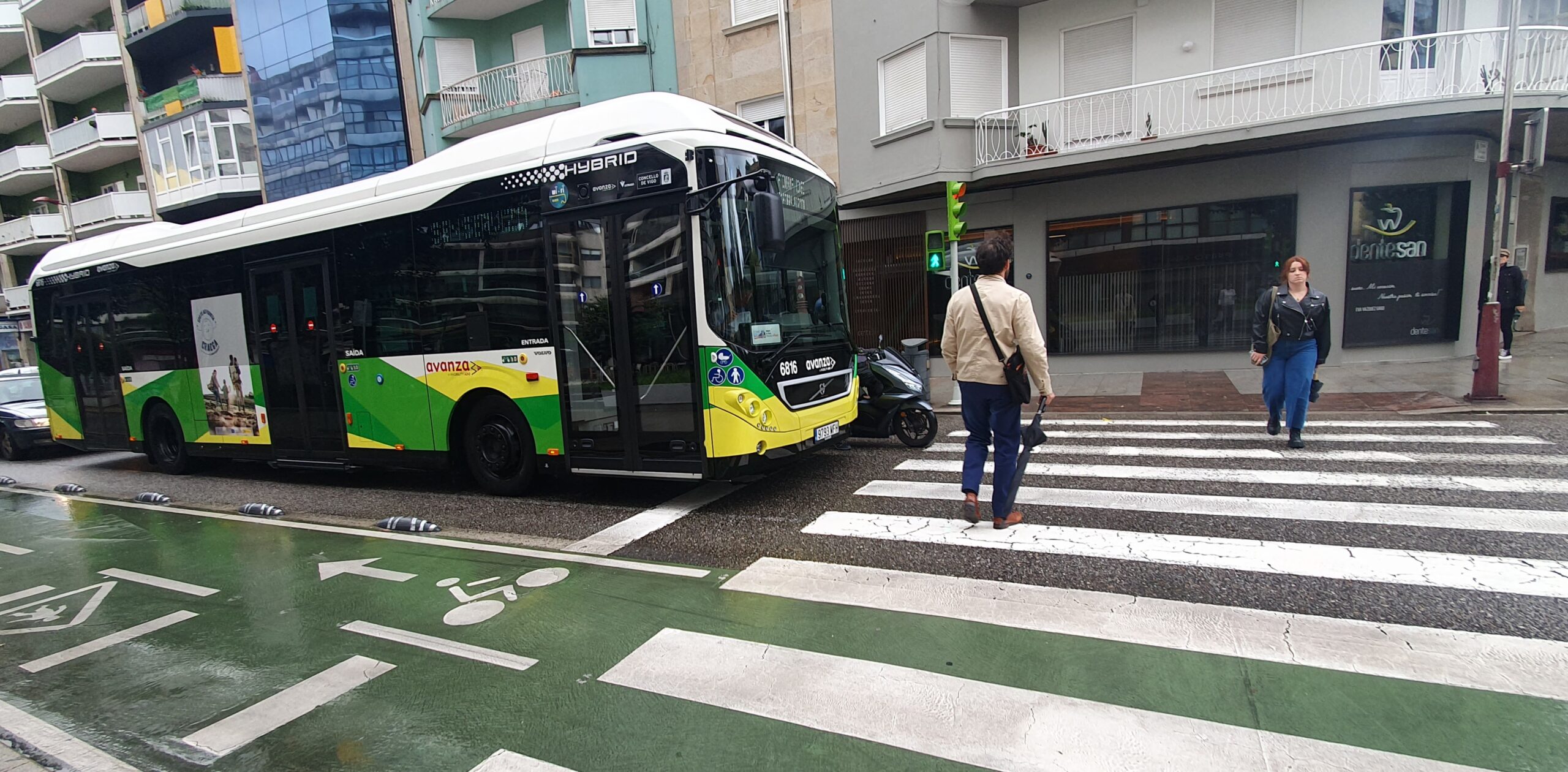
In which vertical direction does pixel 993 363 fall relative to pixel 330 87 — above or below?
below

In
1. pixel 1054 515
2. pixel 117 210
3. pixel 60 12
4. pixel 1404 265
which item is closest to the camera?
pixel 1054 515

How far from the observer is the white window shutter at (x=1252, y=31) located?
1298 centimetres

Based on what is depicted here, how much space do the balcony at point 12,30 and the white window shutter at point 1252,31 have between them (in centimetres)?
4388

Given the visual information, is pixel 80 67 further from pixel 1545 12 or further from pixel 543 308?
pixel 1545 12

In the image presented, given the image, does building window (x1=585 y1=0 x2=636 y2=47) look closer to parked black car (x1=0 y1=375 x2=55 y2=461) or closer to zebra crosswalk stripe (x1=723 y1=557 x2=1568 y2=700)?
parked black car (x1=0 y1=375 x2=55 y2=461)

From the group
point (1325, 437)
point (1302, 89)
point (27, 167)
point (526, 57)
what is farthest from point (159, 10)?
point (1325, 437)

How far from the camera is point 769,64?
665 inches

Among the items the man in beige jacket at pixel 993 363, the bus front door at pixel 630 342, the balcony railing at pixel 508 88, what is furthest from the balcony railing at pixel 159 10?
the man in beige jacket at pixel 993 363

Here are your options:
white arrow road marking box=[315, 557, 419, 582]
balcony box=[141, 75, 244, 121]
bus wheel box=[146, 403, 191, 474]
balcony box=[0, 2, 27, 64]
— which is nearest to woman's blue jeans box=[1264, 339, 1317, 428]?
white arrow road marking box=[315, 557, 419, 582]

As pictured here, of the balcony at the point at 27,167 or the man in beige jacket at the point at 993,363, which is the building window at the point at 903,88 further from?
the balcony at the point at 27,167

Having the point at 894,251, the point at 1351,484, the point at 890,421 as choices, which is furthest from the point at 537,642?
the point at 894,251

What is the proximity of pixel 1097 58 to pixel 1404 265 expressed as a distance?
6862 mm

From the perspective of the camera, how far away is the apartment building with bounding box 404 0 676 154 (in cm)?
1695

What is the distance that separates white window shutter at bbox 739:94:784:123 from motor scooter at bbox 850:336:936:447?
35.3ft
